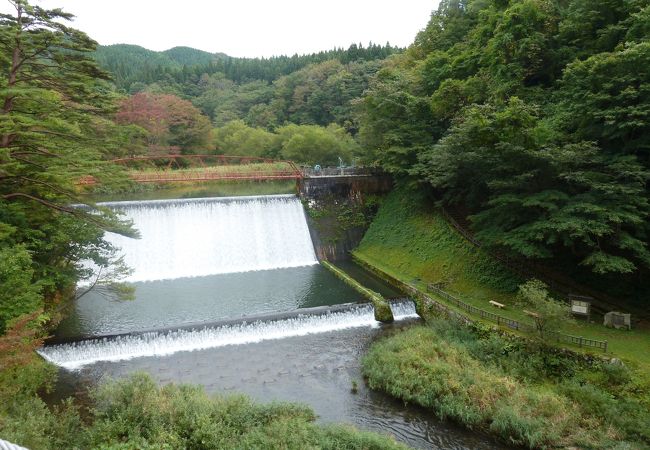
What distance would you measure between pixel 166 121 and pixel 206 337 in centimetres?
2828

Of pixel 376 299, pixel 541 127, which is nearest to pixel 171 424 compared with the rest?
pixel 376 299

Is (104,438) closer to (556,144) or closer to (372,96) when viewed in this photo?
A: (556,144)

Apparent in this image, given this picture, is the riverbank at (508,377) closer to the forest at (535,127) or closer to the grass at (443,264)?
the grass at (443,264)

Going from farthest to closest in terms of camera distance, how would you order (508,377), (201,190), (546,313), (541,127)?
1. (201,190)
2. (541,127)
3. (546,313)
4. (508,377)

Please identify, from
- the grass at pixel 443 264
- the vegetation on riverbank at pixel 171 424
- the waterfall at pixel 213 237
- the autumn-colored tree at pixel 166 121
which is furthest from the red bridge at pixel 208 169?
the vegetation on riverbank at pixel 171 424

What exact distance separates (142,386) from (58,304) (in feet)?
25.7

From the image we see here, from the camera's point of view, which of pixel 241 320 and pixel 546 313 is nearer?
pixel 546 313

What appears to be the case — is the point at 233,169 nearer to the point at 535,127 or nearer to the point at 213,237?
the point at 213,237

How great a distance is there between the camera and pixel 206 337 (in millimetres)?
15391

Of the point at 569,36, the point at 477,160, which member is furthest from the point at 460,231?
the point at 569,36

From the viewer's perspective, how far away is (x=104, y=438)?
350 inches

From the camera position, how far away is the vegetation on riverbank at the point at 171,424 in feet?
29.0

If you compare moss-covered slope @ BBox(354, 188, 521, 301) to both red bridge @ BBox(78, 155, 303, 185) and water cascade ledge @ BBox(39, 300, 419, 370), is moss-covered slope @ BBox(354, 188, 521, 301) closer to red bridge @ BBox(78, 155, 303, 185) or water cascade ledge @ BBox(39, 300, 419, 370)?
water cascade ledge @ BBox(39, 300, 419, 370)

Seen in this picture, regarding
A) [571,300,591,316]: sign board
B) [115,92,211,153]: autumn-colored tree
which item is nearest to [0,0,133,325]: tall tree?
[571,300,591,316]: sign board
